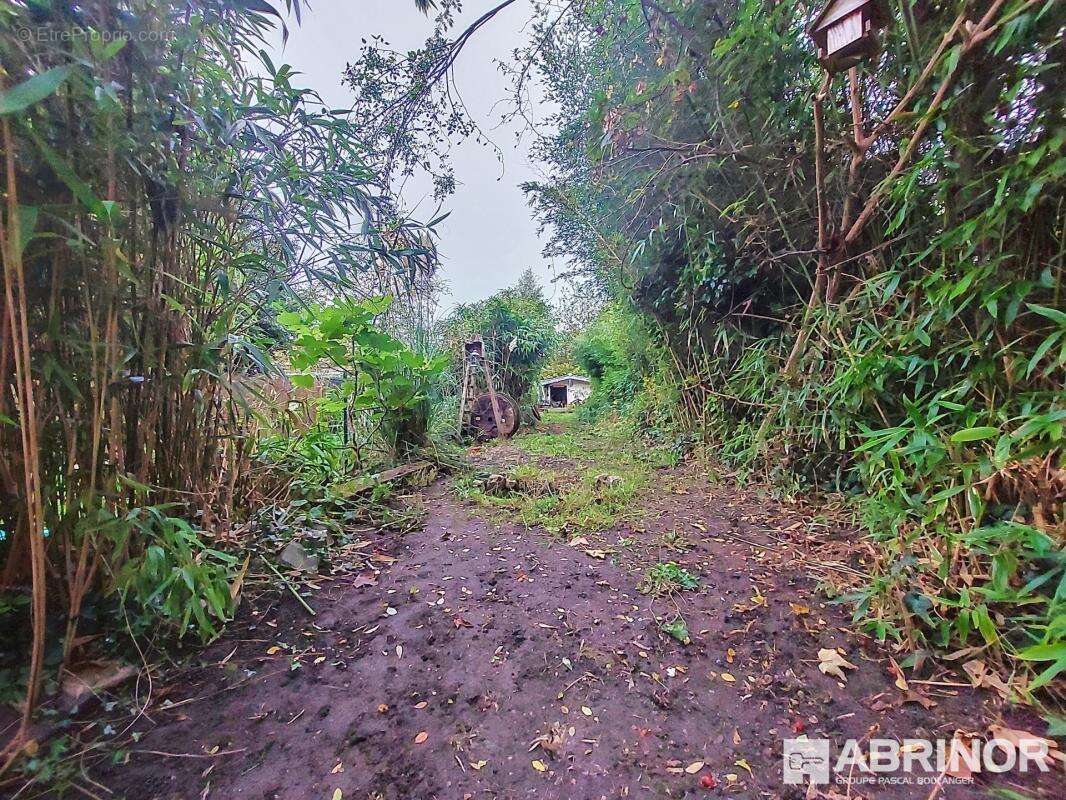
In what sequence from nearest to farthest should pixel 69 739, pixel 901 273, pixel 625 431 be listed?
1. pixel 69 739
2. pixel 901 273
3. pixel 625 431

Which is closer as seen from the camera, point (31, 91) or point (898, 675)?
point (31, 91)

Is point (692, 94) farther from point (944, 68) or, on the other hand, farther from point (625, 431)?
point (625, 431)

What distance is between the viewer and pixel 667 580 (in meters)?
1.47

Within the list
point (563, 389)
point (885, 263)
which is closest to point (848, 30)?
point (885, 263)

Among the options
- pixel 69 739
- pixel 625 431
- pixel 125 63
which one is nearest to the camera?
pixel 69 739

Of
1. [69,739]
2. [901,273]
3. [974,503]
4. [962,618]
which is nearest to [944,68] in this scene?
[901,273]

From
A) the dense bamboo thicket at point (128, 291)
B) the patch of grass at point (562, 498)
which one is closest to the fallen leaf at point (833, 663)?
the patch of grass at point (562, 498)

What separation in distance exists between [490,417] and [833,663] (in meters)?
4.46

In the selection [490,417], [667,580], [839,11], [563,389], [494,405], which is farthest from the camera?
[563,389]

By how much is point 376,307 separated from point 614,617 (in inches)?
88.9

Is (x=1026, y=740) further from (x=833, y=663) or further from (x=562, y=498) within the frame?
(x=562, y=498)

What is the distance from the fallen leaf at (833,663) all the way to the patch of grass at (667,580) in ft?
1.34

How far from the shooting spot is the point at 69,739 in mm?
746

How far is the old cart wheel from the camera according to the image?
514cm
